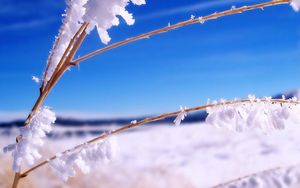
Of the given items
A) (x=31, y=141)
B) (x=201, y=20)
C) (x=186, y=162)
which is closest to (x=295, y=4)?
(x=201, y=20)

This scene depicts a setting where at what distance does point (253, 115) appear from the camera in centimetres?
67

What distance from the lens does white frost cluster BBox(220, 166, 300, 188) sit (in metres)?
0.66

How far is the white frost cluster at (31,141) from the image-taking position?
646mm

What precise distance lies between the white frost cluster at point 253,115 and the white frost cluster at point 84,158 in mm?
143

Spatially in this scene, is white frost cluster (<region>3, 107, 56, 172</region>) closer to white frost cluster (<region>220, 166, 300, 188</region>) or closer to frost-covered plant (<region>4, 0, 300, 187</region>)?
frost-covered plant (<region>4, 0, 300, 187</region>)

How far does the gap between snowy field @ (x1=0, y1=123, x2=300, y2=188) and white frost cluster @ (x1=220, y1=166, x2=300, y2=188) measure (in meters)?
0.74

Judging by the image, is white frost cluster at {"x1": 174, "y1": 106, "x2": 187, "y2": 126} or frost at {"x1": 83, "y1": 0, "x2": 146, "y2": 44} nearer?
frost at {"x1": 83, "y1": 0, "x2": 146, "y2": 44}

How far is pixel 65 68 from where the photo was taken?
27.0 inches

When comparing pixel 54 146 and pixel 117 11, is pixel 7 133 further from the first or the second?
pixel 117 11

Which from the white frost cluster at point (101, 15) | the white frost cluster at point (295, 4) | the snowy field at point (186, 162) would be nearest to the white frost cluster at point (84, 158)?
the white frost cluster at point (101, 15)

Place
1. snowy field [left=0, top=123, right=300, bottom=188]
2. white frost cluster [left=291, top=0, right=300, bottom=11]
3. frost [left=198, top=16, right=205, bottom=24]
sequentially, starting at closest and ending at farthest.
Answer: white frost cluster [left=291, top=0, right=300, bottom=11] → frost [left=198, top=16, right=205, bottom=24] → snowy field [left=0, top=123, right=300, bottom=188]

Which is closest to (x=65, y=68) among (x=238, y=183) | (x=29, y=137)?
(x=29, y=137)

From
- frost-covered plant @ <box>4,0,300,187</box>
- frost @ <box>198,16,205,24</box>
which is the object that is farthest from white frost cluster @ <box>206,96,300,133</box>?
frost @ <box>198,16,205,24</box>

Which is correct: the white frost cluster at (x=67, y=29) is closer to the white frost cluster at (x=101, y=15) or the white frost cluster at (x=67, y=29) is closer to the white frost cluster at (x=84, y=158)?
the white frost cluster at (x=101, y=15)
